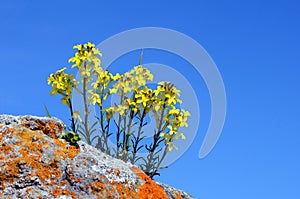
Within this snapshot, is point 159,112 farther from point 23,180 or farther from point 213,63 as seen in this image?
point 23,180

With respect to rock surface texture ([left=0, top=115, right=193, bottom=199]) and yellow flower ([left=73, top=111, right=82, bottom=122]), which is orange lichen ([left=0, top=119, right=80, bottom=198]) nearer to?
rock surface texture ([left=0, top=115, right=193, bottom=199])

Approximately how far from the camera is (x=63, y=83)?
22.3 feet

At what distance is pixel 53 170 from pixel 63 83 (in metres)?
2.51

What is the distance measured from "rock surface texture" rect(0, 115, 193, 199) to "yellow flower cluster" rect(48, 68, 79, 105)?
181 centimetres

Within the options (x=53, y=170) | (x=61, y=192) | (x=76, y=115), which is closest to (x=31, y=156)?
(x=53, y=170)

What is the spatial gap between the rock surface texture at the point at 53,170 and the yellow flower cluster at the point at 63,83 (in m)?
1.81

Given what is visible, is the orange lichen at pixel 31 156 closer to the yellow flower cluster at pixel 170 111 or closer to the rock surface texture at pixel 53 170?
the rock surface texture at pixel 53 170

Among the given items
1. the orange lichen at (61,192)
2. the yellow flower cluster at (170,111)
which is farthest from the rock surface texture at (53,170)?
the yellow flower cluster at (170,111)

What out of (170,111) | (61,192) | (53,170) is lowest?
(61,192)

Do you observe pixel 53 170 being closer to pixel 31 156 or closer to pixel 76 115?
pixel 31 156

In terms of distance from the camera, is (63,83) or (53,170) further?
(63,83)

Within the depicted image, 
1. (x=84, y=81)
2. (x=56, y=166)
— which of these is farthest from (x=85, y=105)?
(x=56, y=166)

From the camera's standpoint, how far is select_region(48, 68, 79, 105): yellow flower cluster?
6797mm

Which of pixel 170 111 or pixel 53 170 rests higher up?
pixel 170 111
